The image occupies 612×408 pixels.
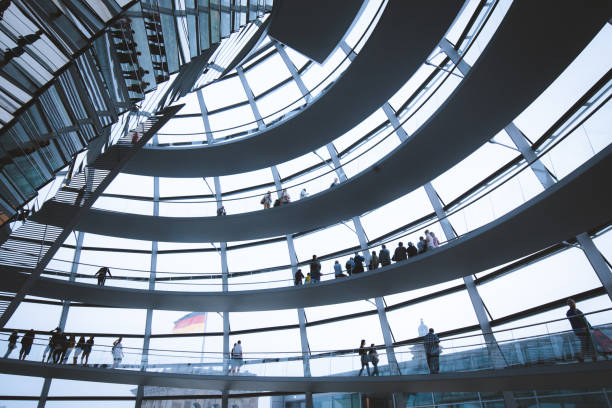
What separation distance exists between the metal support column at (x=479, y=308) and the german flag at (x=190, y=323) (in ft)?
48.3

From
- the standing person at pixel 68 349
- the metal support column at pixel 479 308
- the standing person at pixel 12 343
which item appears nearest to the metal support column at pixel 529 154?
the metal support column at pixel 479 308

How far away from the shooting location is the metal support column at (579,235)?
1235 centimetres

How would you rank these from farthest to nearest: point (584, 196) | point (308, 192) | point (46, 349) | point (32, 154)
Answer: point (308, 192), point (46, 349), point (584, 196), point (32, 154)

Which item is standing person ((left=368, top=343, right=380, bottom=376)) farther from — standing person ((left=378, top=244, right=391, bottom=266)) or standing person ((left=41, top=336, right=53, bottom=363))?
standing person ((left=41, top=336, right=53, bottom=363))

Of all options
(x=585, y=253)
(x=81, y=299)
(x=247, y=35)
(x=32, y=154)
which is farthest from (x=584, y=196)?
(x=81, y=299)

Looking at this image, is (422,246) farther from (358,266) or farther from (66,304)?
(66,304)

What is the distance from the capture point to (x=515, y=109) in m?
13.4

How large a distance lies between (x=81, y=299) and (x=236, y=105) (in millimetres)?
13700

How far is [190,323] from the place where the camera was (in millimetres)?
Answer: 23562

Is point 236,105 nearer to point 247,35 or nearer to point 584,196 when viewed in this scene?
point 247,35

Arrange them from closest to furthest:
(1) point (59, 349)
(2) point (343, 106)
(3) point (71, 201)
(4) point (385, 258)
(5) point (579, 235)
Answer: (5) point (579, 235) → (3) point (71, 201) → (2) point (343, 106) → (4) point (385, 258) → (1) point (59, 349)

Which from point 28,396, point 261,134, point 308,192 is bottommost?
point 28,396

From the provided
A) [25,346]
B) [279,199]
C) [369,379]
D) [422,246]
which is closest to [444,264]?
[422,246]

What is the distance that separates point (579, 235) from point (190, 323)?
1982 cm
